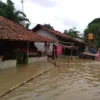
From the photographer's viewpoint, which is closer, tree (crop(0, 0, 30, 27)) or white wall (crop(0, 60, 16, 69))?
white wall (crop(0, 60, 16, 69))

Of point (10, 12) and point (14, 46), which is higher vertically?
point (10, 12)

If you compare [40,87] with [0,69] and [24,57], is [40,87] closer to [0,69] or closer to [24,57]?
[0,69]

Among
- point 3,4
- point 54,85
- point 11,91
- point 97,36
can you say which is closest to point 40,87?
point 54,85

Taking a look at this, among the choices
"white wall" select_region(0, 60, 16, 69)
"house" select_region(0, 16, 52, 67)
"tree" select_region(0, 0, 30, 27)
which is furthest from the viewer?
Answer: "tree" select_region(0, 0, 30, 27)

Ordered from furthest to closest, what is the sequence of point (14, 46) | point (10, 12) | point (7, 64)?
point (10, 12), point (14, 46), point (7, 64)

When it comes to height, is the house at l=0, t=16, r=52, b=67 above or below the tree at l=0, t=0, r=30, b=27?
below

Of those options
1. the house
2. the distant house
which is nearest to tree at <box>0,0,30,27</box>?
the distant house

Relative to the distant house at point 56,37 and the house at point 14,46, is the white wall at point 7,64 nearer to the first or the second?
the house at point 14,46

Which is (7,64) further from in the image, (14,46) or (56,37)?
(56,37)

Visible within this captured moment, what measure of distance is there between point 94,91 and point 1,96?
3.83m

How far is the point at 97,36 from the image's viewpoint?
40031mm

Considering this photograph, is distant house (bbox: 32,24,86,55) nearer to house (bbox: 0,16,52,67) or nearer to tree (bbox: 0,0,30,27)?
tree (bbox: 0,0,30,27)

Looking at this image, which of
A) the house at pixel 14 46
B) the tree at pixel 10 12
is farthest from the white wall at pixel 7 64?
the tree at pixel 10 12

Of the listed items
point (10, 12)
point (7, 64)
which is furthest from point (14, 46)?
point (10, 12)
